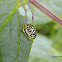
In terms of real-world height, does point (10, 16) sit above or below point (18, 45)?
above

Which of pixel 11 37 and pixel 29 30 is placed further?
pixel 29 30

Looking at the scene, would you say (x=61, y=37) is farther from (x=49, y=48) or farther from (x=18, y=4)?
(x=18, y=4)

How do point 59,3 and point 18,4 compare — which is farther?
point 59,3

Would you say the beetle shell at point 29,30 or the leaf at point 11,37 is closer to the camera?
the leaf at point 11,37

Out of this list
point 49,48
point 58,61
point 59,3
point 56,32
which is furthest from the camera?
point 56,32

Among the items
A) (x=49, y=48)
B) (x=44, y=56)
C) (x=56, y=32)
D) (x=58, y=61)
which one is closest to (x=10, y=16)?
(x=58, y=61)

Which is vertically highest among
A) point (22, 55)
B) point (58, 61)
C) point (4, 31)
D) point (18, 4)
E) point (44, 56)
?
point (18, 4)

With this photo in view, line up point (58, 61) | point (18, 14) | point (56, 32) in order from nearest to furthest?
point (18, 14), point (58, 61), point (56, 32)

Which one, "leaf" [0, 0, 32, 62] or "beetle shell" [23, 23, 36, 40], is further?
"beetle shell" [23, 23, 36, 40]
